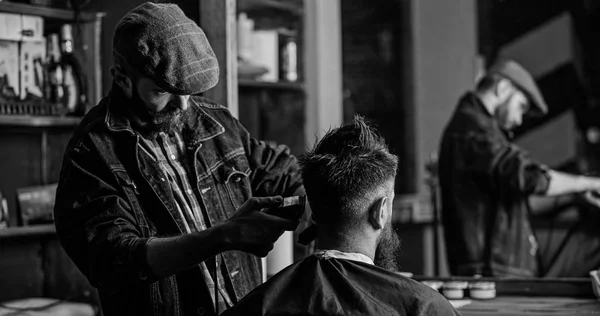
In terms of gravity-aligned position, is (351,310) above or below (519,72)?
below

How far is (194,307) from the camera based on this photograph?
7.63ft

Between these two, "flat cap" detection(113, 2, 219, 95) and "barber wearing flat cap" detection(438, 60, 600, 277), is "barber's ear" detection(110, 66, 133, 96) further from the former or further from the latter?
"barber wearing flat cap" detection(438, 60, 600, 277)

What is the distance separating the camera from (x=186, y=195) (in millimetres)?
2373

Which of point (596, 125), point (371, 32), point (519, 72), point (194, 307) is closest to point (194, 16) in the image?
point (194, 307)

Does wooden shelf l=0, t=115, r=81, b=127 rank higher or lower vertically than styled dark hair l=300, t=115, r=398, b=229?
higher

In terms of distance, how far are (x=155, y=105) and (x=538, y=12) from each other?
476cm

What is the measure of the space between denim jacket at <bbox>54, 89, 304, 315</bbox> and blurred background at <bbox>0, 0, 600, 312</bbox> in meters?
0.50

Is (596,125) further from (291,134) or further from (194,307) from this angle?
(194,307)

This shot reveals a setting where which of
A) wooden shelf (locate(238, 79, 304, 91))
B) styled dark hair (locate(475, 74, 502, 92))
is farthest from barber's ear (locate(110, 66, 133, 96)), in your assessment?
styled dark hair (locate(475, 74, 502, 92))

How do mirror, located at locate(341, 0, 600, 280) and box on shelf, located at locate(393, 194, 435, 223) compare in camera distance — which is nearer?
mirror, located at locate(341, 0, 600, 280)

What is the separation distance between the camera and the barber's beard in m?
2.32

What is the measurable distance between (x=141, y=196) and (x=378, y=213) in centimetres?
65

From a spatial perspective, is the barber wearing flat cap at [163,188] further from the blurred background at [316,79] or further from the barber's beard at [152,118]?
the blurred background at [316,79]

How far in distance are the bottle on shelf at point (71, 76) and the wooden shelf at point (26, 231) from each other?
52 cm
